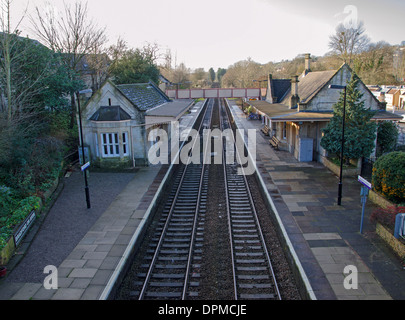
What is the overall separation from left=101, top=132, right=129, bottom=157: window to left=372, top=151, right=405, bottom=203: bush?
1415 centimetres

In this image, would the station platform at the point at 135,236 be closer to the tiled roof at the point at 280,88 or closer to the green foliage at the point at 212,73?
the tiled roof at the point at 280,88

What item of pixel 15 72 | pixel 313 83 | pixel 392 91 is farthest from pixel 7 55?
pixel 392 91

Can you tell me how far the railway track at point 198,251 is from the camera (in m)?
9.36

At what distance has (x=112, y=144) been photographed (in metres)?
20.4

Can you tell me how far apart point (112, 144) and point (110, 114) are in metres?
1.86

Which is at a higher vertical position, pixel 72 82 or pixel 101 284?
pixel 72 82

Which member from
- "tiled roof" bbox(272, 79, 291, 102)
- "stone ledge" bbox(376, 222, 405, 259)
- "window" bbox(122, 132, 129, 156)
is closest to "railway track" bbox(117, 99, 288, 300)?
"stone ledge" bbox(376, 222, 405, 259)

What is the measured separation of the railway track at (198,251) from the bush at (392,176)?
5642mm

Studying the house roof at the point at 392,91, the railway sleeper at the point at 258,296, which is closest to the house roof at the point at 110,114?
the railway sleeper at the point at 258,296


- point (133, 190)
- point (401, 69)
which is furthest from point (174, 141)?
point (401, 69)

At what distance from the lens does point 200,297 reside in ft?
29.6

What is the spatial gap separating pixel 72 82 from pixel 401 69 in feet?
226
